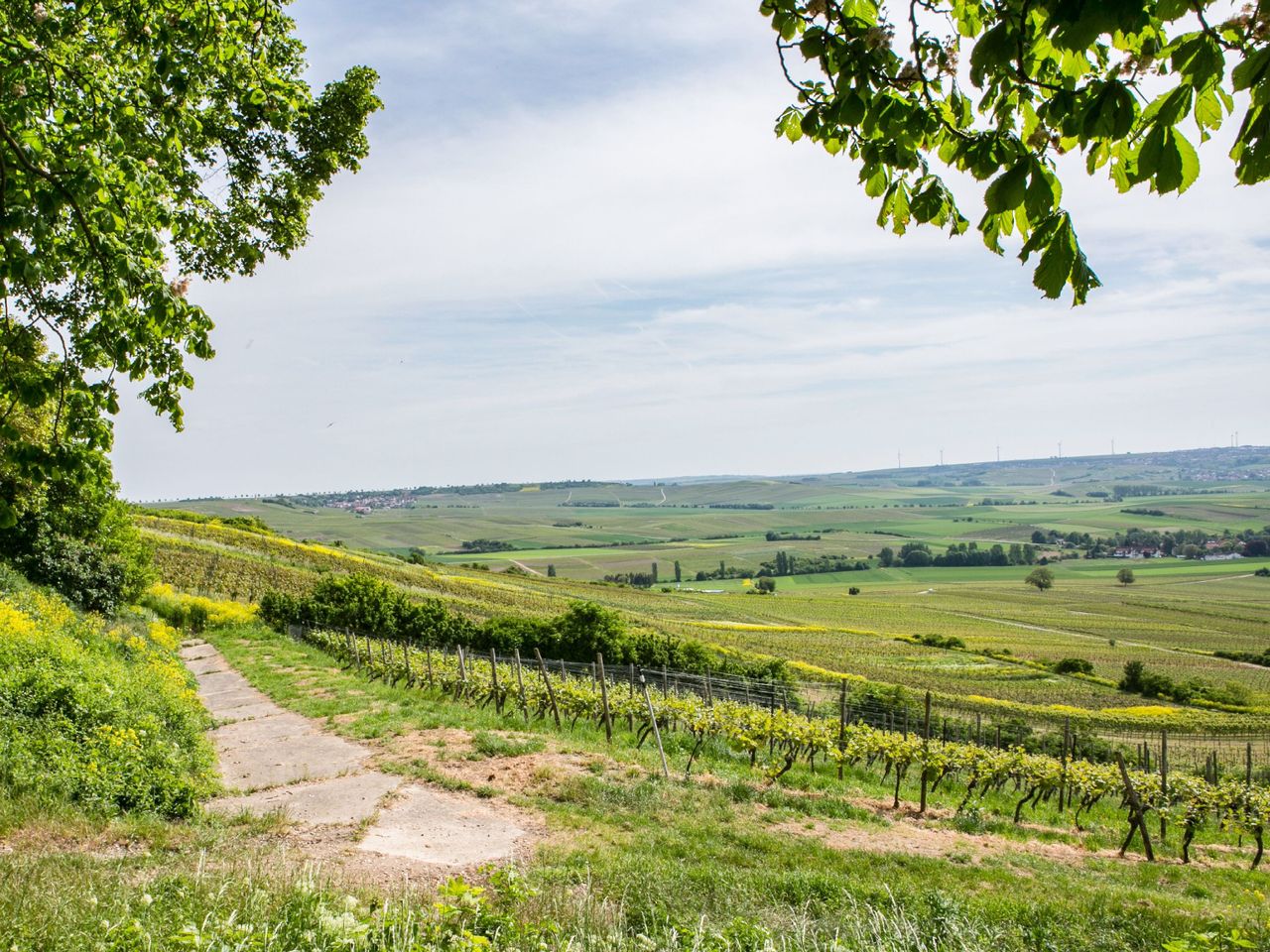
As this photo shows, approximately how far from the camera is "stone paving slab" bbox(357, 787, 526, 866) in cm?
761

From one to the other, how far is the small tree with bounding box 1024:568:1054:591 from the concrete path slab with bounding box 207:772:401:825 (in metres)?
129

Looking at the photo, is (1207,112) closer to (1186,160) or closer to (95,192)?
(1186,160)

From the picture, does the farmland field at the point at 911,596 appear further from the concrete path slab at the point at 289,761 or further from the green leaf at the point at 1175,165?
the green leaf at the point at 1175,165

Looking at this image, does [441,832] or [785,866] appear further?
[441,832]

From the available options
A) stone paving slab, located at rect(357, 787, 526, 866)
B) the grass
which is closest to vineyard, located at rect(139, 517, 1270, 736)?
the grass

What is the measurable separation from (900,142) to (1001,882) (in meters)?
8.39

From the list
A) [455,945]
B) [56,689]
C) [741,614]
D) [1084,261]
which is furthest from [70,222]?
[741,614]

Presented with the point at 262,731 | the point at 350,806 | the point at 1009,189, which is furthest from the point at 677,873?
the point at 262,731

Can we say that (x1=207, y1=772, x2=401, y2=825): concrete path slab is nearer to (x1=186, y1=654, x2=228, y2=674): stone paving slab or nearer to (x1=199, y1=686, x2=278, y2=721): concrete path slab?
(x1=199, y1=686, x2=278, y2=721): concrete path slab

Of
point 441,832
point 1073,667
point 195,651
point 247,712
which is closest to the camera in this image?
point 441,832

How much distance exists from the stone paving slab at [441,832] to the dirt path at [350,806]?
0.01 meters

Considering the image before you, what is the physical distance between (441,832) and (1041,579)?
432 feet

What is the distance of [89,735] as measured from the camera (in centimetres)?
816

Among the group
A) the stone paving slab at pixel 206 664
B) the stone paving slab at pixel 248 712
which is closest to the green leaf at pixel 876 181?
the stone paving slab at pixel 248 712
